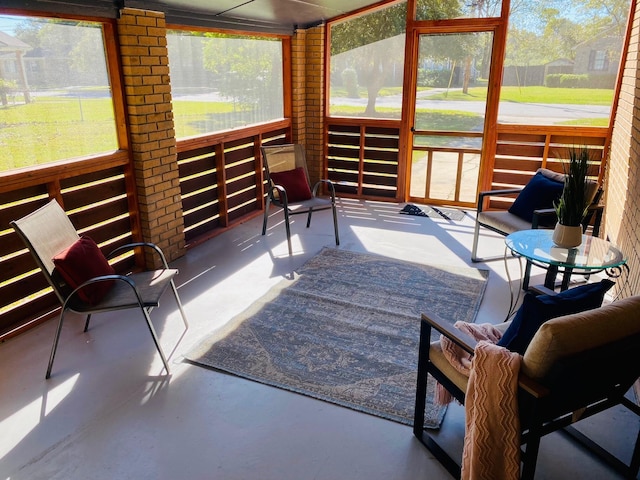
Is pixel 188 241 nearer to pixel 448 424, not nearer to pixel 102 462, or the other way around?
pixel 102 462

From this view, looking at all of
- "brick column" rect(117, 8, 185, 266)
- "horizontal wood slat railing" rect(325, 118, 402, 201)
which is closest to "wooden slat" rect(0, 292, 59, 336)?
"brick column" rect(117, 8, 185, 266)

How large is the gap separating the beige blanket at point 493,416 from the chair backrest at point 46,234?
2115 mm

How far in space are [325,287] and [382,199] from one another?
8.76ft

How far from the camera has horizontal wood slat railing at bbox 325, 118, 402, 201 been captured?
5.88m

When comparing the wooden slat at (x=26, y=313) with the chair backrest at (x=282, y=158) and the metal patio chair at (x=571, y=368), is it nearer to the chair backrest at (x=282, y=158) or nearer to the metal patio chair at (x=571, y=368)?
the chair backrest at (x=282, y=158)

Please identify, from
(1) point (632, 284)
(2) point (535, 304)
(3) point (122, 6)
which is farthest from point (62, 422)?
(1) point (632, 284)

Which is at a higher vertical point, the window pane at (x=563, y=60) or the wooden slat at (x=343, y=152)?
the window pane at (x=563, y=60)

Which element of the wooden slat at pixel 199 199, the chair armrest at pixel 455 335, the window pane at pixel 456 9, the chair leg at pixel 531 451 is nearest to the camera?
the chair leg at pixel 531 451

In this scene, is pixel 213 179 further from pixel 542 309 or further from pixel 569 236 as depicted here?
pixel 542 309

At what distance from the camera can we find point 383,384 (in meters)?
2.54

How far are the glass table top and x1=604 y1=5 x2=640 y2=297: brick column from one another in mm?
156

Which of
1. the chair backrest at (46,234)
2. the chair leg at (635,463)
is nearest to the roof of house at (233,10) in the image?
the chair backrest at (46,234)

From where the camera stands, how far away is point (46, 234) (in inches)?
106

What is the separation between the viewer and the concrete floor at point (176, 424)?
2018 millimetres
